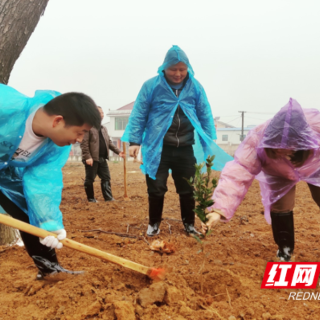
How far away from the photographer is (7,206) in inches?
84.0

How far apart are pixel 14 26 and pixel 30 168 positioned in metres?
1.59

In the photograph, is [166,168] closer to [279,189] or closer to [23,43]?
[279,189]

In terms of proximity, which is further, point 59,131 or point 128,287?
point 128,287

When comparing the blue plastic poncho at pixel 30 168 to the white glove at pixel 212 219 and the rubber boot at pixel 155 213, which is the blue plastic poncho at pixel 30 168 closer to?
the white glove at pixel 212 219

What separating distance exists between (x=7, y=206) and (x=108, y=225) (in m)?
1.78

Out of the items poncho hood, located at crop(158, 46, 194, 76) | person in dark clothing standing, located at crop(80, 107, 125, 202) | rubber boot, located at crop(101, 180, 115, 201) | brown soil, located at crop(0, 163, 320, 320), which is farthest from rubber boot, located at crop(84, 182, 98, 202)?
poncho hood, located at crop(158, 46, 194, 76)

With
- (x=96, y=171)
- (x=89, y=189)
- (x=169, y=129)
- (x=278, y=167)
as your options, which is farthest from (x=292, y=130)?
(x=89, y=189)

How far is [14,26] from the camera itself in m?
2.87

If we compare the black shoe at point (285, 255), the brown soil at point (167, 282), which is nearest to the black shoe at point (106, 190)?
the brown soil at point (167, 282)

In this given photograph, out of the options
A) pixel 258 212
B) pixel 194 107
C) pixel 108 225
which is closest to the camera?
pixel 194 107

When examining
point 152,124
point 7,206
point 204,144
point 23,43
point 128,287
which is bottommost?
point 128,287

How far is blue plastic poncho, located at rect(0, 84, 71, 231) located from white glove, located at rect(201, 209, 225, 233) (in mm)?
934

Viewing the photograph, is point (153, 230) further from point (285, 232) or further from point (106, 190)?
point (106, 190)

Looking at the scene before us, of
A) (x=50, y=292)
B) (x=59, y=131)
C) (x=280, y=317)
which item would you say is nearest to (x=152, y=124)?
(x=59, y=131)
